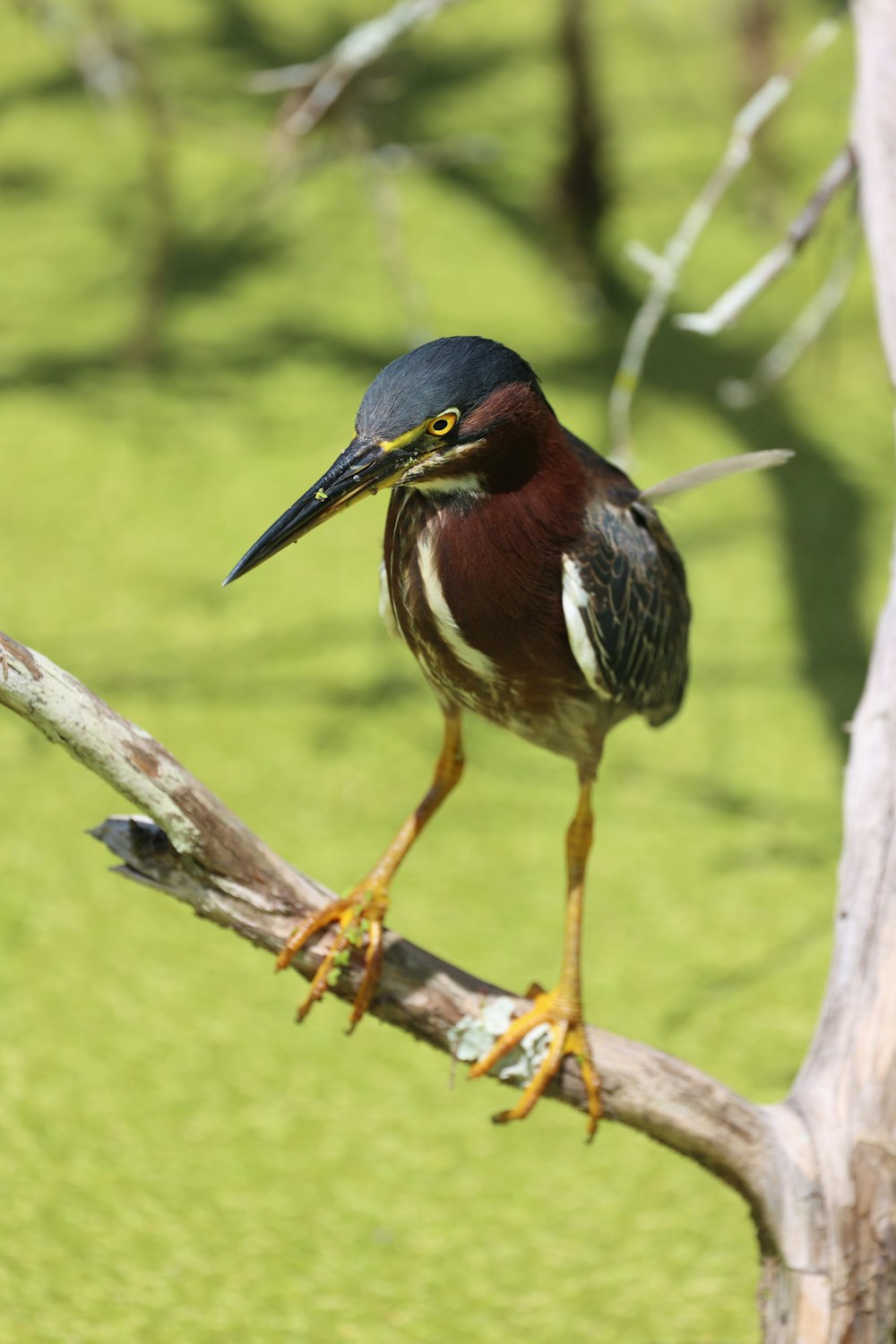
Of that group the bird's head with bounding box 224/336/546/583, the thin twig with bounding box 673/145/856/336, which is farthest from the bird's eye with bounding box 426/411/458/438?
the thin twig with bounding box 673/145/856/336

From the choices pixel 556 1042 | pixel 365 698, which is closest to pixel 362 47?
pixel 365 698

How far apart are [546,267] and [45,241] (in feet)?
5.22

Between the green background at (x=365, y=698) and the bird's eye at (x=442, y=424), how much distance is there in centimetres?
130

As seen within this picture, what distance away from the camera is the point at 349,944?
1.77 metres

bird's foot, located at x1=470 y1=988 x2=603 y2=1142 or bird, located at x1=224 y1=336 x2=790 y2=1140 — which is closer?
bird, located at x1=224 y1=336 x2=790 y2=1140

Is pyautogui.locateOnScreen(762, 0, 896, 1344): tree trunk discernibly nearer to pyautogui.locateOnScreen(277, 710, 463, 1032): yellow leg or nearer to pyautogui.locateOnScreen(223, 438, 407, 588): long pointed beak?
pyautogui.locateOnScreen(277, 710, 463, 1032): yellow leg

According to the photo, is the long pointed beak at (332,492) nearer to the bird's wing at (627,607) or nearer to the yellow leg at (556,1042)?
the bird's wing at (627,607)

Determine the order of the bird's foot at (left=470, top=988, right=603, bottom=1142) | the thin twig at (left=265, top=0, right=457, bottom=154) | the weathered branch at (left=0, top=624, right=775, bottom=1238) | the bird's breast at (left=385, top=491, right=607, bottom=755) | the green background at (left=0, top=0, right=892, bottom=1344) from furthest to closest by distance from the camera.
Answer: the thin twig at (left=265, top=0, right=457, bottom=154) < the green background at (left=0, top=0, right=892, bottom=1344) < the bird's foot at (left=470, top=988, right=603, bottom=1142) < the bird's breast at (left=385, top=491, right=607, bottom=755) < the weathered branch at (left=0, top=624, right=775, bottom=1238)

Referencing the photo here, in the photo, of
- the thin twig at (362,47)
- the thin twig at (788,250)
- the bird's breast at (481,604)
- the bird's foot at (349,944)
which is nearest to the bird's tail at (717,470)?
the bird's breast at (481,604)

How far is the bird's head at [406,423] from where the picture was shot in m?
1.49

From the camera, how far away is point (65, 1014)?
256 cm

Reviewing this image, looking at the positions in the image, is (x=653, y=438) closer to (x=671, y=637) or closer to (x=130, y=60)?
(x=130, y=60)

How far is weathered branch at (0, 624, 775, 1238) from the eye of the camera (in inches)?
56.5

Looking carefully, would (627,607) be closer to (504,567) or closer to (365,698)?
(504,567)
